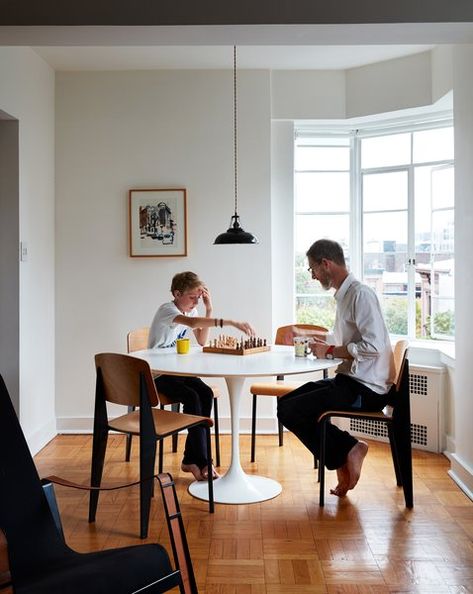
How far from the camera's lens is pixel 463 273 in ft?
12.4

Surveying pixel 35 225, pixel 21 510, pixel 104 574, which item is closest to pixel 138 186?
pixel 35 225

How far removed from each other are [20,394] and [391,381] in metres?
2.36

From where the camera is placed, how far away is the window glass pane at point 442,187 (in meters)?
4.82

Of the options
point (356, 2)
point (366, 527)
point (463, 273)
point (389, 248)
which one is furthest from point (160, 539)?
point (389, 248)

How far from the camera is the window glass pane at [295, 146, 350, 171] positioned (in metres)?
5.36

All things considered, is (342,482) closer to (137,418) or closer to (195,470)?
(195,470)

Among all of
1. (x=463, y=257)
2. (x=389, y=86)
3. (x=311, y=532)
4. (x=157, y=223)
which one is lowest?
(x=311, y=532)

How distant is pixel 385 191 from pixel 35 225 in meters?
2.62

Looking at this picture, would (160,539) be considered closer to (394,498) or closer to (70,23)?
(394,498)

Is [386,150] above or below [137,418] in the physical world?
above

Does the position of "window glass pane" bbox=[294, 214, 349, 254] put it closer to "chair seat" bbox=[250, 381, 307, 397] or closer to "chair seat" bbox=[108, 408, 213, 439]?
"chair seat" bbox=[250, 381, 307, 397]

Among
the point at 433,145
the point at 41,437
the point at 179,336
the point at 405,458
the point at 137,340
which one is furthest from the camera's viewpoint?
the point at 433,145

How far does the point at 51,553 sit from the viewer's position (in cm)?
219

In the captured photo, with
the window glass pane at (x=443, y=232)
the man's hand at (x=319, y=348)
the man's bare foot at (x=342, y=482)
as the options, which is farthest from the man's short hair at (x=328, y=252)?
the window glass pane at (x=443, y=232)
